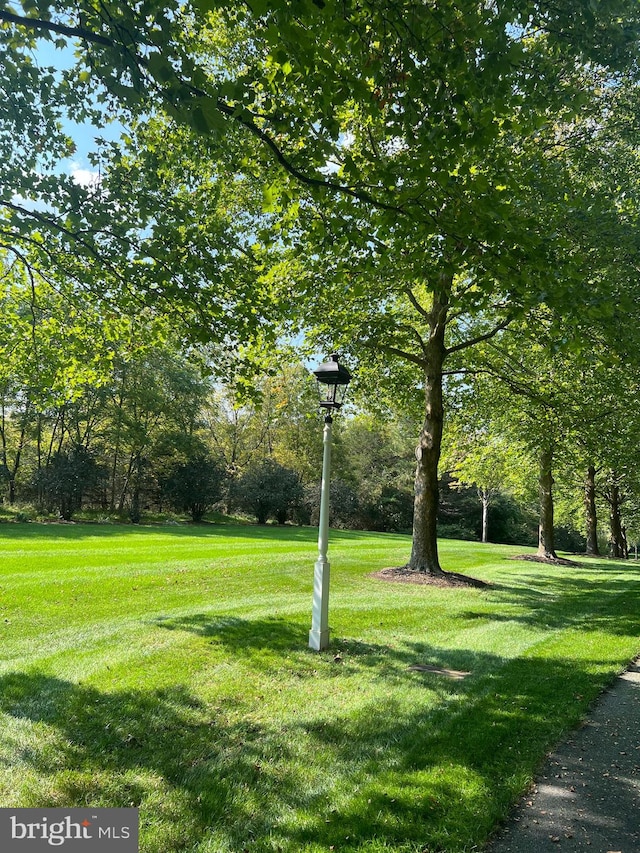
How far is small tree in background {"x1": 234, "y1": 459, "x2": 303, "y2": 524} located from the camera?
3080 centimetres

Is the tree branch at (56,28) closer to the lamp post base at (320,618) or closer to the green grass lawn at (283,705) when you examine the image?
the green grass lawn at (283,705)

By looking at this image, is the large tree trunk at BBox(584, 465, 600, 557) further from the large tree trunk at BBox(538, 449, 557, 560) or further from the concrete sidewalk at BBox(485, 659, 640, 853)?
the concrete sidewalk at BBox(485, 659, 640, 853)

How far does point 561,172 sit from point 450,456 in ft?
37.8

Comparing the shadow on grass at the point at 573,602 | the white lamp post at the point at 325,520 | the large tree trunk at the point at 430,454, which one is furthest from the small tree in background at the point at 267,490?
the white lamp post at the point at 325,520

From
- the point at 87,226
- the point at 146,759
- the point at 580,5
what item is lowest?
the point at 146,759

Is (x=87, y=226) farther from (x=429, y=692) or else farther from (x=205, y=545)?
(x=205, y=545)

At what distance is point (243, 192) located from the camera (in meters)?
9.48

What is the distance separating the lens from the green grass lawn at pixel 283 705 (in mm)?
2996

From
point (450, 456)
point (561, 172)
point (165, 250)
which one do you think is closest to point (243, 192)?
point (165, 250)

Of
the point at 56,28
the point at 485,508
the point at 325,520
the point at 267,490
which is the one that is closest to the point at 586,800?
the point at 325,520

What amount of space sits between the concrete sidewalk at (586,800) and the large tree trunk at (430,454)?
7.51 m

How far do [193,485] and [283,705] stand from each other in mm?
24474

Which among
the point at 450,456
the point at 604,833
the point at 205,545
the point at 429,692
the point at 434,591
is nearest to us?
the point at 604,833

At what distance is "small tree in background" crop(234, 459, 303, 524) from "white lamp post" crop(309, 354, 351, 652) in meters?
24.1
